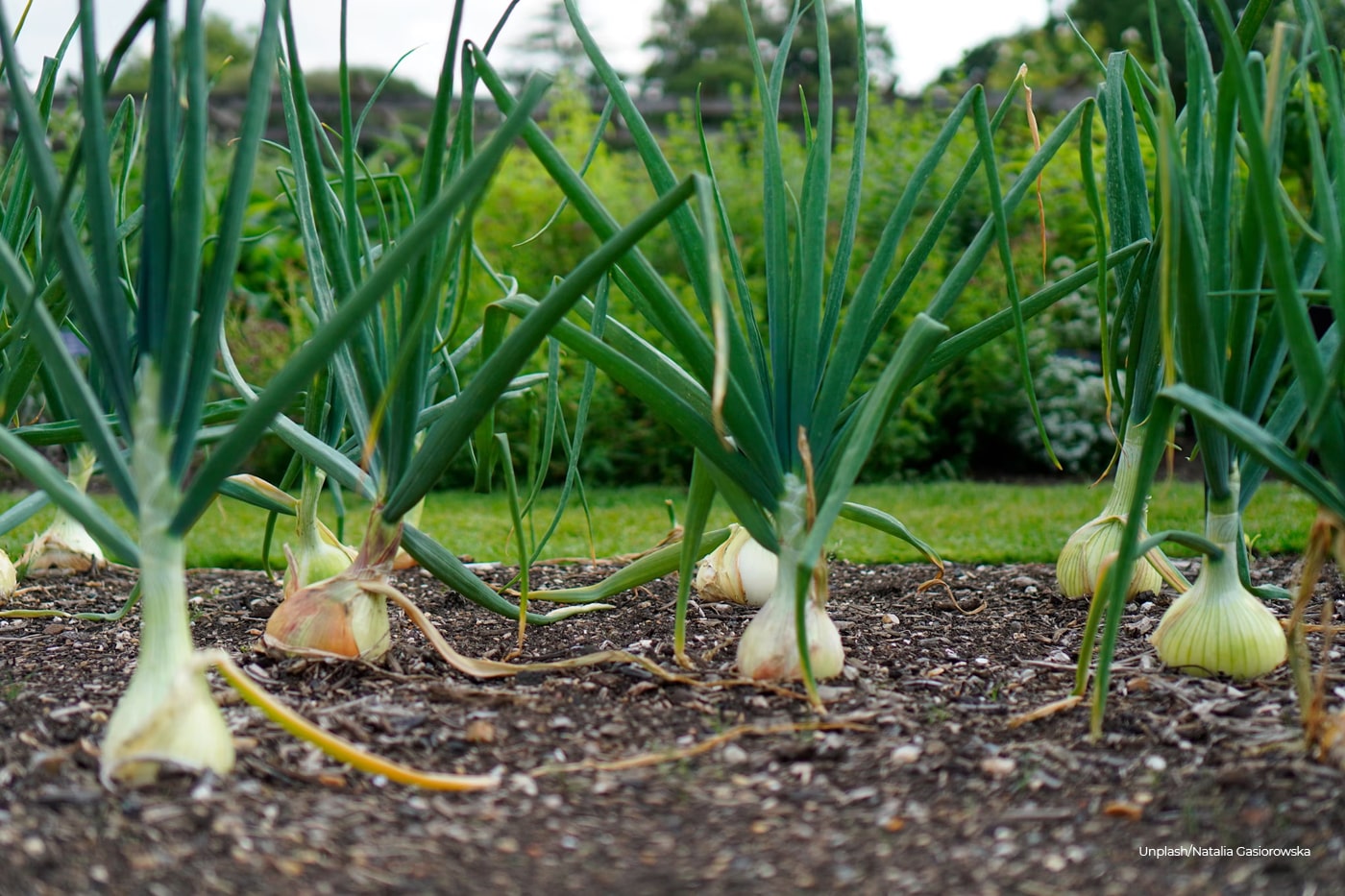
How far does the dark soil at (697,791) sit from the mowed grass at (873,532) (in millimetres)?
1063

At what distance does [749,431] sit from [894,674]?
1.42 ft

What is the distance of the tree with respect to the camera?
20406 mm

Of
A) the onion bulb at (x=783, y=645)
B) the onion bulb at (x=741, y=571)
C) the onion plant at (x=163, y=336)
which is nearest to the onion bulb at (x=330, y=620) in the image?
the onion plant at (x=163, y=336)

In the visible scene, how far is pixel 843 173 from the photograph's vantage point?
5.98 metres

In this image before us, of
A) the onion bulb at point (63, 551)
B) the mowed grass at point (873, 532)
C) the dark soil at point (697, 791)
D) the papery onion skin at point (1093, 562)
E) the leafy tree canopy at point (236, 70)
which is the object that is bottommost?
the mowed grass at point (873, 532)

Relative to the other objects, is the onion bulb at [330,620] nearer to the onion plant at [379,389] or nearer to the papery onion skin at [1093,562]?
the onion plant at [379,389]

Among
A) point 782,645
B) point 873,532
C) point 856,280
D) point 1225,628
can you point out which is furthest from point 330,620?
point 856,280

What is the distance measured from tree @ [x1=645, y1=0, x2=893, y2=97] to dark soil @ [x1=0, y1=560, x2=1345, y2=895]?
670 inches

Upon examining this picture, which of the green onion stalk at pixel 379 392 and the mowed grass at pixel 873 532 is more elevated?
the green onion stalk at pixel 379 392

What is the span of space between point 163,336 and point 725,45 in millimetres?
27181

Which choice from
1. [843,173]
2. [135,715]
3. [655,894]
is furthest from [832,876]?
[843,173]

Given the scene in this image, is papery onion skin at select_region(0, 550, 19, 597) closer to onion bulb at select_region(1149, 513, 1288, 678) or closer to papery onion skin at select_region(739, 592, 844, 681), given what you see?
papery onion skin at select_region(739, 592, 844, 681)

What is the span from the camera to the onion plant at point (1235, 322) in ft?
3.49

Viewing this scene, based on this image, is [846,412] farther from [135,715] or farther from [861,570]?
[861,570]
